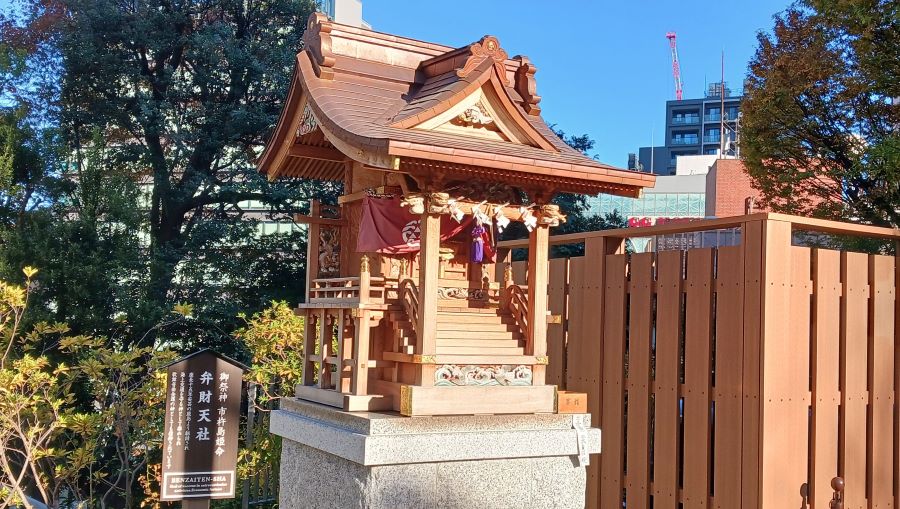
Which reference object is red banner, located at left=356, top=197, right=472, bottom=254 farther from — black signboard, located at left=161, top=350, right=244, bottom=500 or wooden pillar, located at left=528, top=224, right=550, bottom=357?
black signboard, located at left=161, top=350, right=244, bottom=500

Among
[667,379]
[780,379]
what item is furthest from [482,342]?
[780,379]

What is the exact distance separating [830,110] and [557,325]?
5559 mm

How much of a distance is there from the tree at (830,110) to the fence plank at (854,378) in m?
3.16

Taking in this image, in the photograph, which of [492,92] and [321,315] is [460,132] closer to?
[492,92]

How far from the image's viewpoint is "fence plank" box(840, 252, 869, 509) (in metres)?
6.83

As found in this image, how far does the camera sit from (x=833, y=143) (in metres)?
11.1

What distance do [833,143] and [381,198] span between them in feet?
25.6

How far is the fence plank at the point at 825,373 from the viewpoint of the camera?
21.6ft

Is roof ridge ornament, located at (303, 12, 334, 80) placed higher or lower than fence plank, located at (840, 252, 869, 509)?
higher

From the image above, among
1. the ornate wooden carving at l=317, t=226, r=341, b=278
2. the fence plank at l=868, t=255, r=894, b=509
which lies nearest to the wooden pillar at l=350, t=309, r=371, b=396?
the ornate wooden carving at l=317, t=226, r=341, b=278

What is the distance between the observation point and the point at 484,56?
6012 millimetres

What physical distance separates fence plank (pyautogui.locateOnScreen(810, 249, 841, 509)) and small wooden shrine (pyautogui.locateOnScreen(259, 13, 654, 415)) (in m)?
1.91

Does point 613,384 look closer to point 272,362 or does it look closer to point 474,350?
point 474,350

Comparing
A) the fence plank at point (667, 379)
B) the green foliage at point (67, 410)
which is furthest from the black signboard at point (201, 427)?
the fence plank at point (667, 379)
